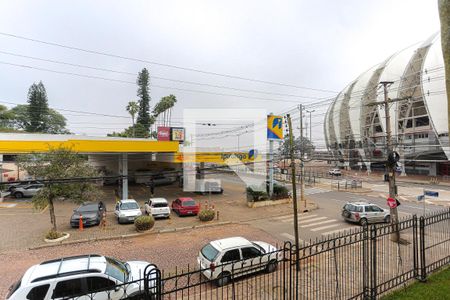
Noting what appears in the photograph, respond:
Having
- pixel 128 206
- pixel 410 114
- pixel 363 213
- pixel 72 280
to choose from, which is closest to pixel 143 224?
pixel 128 206

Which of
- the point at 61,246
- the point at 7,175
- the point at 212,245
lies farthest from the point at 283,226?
the point at 7,175

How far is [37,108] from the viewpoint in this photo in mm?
72188

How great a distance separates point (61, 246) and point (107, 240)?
2.11 m

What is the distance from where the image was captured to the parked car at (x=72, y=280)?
20.6 feet

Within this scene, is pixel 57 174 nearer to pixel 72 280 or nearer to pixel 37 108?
pixel 72 280

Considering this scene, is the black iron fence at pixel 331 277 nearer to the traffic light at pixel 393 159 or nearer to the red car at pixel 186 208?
the traffic light at pixel 393 159

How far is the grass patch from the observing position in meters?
6.60

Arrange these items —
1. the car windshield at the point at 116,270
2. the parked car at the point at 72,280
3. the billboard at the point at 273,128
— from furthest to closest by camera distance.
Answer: the billboard at the point at 273,128
the car windshield at the point at 116,270
the parked car at the point at 72,280

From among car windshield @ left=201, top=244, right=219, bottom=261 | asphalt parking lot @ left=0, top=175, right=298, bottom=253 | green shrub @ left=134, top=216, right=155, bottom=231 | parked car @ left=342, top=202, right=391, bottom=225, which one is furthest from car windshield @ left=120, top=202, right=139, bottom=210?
parked car @ left=342, top=202, right=391, bottom=225

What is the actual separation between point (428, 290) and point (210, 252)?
21.5 feet

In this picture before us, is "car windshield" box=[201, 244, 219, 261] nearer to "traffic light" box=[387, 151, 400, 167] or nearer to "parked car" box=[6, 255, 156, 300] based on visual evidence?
"parked car" box=[6, 255, 156, 300]

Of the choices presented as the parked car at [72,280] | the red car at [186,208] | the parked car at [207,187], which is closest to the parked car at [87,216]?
the red car at [186,208]

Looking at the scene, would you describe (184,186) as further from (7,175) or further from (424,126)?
(424,126)

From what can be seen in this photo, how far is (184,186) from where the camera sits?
33.5 meters
